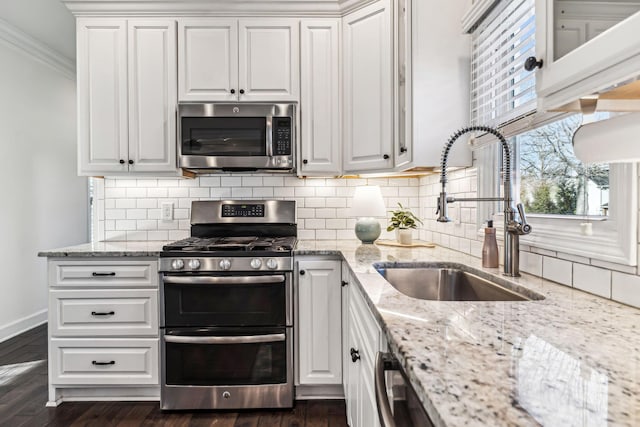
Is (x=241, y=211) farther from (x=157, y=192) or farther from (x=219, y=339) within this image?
(x=219, y=339)

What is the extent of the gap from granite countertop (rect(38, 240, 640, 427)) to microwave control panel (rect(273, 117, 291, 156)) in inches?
55.9

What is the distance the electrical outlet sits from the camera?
103 inches

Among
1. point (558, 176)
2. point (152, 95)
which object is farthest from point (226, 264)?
point (558, 176)

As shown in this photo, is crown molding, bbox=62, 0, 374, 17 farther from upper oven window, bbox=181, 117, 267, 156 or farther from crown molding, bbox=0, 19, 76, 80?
crown molding, bbox=0, 19, 76, 80

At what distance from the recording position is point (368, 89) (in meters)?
2.25

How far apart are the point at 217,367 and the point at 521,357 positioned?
70.4 inches

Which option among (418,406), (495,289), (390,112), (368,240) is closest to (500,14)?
(390,112)

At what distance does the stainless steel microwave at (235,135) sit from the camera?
230cm

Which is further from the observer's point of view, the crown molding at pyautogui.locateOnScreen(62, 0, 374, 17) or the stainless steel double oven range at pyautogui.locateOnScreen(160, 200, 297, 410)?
the crown molding at pyautogui.locateOnScreen(62, 0, 374, 17)

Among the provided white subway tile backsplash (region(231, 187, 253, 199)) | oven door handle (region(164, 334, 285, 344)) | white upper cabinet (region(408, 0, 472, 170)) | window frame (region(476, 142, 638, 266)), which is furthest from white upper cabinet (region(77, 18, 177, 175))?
window frame (region(476, 142, 638, 266))

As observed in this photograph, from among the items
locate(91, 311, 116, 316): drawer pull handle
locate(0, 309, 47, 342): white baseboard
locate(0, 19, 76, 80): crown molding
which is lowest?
locate(0, 309, 47, 342): white baseboard

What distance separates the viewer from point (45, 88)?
3.79 metres

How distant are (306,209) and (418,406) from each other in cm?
206

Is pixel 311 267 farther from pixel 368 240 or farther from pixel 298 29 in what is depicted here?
pixel 298 29
